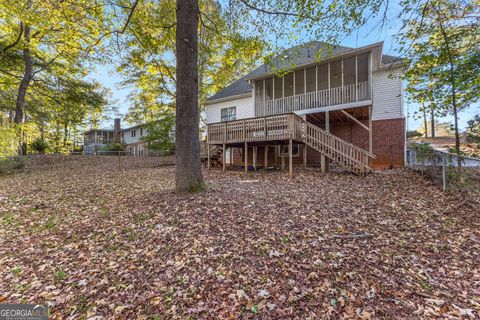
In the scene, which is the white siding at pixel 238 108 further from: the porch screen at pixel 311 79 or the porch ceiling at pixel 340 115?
the porch ceiling at pixel 340 115

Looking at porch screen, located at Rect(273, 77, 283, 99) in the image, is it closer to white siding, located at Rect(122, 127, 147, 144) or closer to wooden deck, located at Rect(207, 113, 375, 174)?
wooden deck, located at Rect(207, 113, 375, 174)

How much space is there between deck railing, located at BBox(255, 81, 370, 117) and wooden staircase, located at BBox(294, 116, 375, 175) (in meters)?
2.72

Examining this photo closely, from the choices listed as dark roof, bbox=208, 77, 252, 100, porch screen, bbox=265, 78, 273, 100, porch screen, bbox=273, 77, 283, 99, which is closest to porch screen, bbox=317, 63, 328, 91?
porch screen, bbox=273, 77, 283, 99

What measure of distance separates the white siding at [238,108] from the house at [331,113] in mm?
1050

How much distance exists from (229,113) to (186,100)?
10.8 meters

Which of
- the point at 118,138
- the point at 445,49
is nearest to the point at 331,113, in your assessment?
the point at 445,49

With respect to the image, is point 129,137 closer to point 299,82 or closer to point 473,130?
point 299,82

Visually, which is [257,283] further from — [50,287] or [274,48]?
[274,48]

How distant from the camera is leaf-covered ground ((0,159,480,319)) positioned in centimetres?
247

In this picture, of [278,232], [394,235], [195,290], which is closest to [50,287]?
[195,290]

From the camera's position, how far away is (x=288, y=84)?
13352mm

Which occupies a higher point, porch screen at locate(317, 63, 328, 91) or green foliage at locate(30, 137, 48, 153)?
porch screen at locate(317, 63, 328, 91)

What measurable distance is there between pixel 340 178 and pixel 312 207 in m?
3.97

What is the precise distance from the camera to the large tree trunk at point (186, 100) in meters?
5.71
